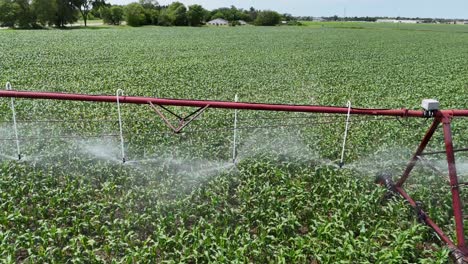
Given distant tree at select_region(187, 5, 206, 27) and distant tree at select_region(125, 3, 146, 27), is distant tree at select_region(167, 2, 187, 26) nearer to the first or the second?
distant tree at select_region(187, 5, 206, 27)

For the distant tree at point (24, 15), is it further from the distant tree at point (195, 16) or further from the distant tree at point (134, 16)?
the distant tree at point (195, 16)

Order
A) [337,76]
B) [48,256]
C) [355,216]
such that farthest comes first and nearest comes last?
1. [337,76]
2. [355,216]
3. [48,256]

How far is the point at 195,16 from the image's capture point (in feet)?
364

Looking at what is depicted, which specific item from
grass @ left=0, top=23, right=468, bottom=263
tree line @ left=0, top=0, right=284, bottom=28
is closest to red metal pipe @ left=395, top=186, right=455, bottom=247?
grass @ left=0, top=23, right=468, bottom=263

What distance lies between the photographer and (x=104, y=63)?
24.7m

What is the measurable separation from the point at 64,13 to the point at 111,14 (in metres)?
27.1

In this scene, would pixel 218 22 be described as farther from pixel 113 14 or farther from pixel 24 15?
pixel 24 15

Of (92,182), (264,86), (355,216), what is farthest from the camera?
(264,86)

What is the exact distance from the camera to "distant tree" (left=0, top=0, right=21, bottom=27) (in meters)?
75.2

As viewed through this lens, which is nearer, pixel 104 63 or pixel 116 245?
A: pixel 116 245

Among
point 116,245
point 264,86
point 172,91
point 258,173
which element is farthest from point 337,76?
point 116,245

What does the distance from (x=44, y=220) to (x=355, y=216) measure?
431 cm

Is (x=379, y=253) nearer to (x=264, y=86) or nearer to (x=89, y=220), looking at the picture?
(x=89, y=220)

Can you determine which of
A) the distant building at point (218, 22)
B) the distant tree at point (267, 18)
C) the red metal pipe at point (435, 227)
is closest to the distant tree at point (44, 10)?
the distant building at point (218, 22)
